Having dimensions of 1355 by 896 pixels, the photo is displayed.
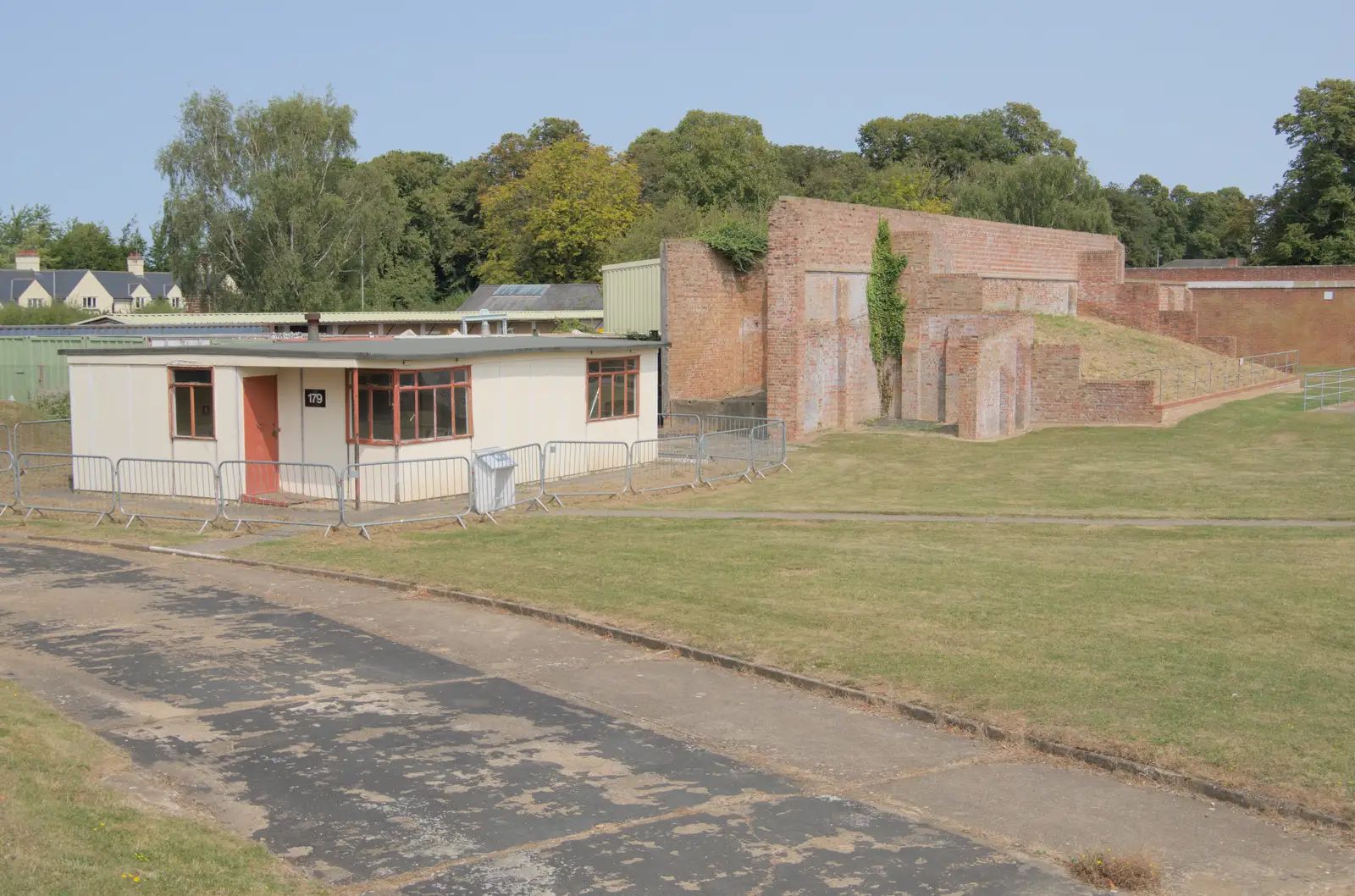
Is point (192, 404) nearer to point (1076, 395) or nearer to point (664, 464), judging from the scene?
point (664, 464)

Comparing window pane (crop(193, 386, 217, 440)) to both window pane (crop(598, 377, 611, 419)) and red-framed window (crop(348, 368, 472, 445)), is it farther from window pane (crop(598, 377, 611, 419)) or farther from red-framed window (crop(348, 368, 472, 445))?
window pane (crop(598, 377, 611, 419))

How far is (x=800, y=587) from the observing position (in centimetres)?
1567

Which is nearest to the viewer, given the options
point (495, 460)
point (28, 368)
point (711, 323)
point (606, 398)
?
point (495, 460)

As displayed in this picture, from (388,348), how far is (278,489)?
11.3 feet

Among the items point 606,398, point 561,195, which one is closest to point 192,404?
point 606,398

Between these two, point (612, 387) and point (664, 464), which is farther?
point (612, 387)

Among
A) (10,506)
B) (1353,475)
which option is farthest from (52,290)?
(1353,475)

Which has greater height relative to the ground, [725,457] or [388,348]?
[388,348]

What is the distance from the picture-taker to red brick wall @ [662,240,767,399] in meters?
38.5

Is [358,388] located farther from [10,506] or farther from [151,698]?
[151,698]

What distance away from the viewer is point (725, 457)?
93.5 ft

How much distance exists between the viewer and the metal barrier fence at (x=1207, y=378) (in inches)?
1487

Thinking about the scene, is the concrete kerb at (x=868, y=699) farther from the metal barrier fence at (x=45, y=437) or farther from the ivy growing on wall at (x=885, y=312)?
the ivy growing on wall at (x=885, y=312)

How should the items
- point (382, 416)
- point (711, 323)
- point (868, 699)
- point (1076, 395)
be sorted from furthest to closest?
point (711, 323)
point (1076, 395)
point (382, 416)
point (868, 699)
